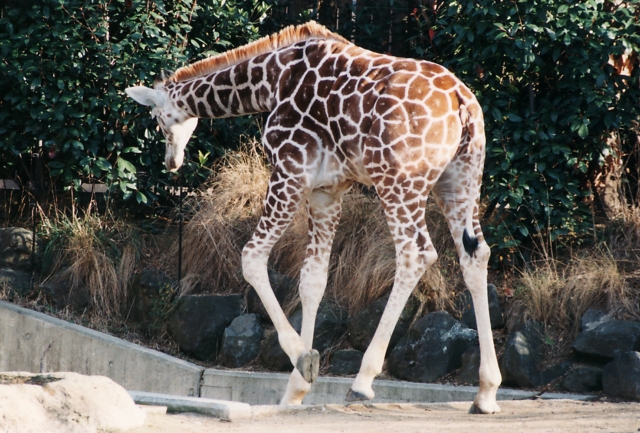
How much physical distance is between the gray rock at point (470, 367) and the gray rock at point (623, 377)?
106 centimetres

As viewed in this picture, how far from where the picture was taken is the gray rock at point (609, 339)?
6.72m

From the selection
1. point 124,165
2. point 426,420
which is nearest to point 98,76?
point 124,165

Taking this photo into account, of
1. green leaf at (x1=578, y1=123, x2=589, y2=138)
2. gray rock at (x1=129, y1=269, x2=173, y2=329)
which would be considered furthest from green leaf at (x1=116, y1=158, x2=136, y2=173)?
green leaf at (x1=578, y1=123, x2=589, y2=138)

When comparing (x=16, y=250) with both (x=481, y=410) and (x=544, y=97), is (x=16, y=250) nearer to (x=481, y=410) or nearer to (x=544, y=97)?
(x=481, y=410)

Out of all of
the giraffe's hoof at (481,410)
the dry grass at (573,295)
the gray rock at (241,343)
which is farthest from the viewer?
the gray rock at (241,343)

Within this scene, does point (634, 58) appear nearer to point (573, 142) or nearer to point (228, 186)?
point (573, 142)

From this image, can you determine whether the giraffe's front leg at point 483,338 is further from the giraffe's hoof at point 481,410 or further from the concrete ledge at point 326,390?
the concrete ledge at point 326,390

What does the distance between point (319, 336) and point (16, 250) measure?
3.70m

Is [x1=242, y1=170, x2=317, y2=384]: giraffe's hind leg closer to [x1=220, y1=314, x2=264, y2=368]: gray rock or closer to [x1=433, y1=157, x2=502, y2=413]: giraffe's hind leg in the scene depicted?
[x1=433, y1=157, x2=502, y2=413]: giraffe's hind leg

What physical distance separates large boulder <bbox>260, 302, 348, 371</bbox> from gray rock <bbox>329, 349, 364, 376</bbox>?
0.20m

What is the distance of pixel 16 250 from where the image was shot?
359 inches

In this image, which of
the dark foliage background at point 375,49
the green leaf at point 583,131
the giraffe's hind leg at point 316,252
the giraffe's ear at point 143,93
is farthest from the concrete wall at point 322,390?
the giraffe's ear at point 143,93

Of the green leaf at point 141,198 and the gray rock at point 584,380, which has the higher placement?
the green leaf at point 141,198

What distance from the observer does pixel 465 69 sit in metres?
8.21
